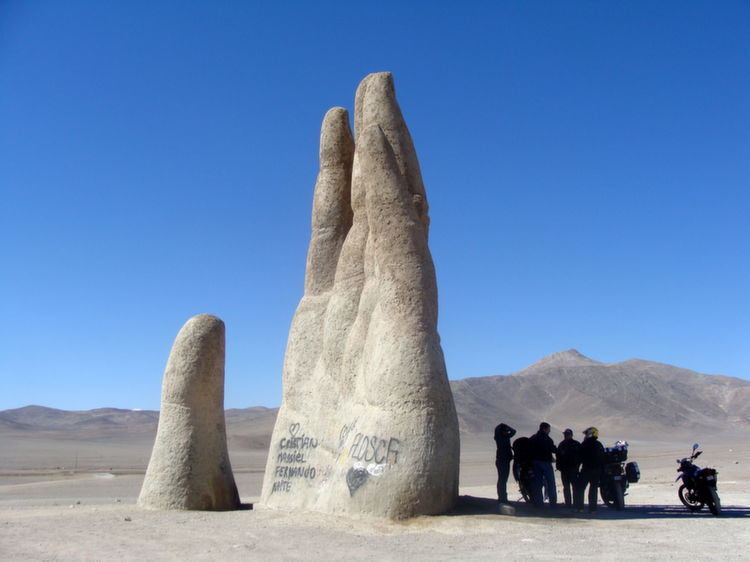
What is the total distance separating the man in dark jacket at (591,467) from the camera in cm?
1137

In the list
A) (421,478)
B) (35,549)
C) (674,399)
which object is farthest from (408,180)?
(674,399)

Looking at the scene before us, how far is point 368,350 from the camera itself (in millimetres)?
11094

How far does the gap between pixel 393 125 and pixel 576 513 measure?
22.5ft

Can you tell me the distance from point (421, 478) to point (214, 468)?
4.32 metres

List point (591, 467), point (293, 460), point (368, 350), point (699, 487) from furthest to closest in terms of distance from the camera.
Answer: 1. point (293, 460)
2. point (699, 487)
3. point (591, 467)
4. point (368, 350)

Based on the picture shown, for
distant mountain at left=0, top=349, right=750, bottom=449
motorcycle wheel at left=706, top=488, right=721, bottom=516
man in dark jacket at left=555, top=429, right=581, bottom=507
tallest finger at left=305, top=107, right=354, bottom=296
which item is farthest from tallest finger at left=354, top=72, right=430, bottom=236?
distant mountain at left=0, top=349, right=750, bottom=449

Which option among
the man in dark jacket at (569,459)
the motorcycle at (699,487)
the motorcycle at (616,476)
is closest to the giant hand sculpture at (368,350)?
the man in dark jacket at (569,459)

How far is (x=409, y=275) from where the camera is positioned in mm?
10812

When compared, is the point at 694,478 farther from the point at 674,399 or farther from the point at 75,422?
the point at 75,422

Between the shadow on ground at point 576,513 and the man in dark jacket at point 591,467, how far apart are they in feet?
0.74

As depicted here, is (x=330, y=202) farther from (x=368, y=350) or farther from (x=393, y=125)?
(x=368, y=350)

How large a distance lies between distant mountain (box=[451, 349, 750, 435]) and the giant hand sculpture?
196 ft

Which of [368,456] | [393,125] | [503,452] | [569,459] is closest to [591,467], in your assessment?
[569,459]

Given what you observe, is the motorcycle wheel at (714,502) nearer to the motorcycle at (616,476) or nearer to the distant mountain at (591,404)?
the motorcycle at (616,476)
